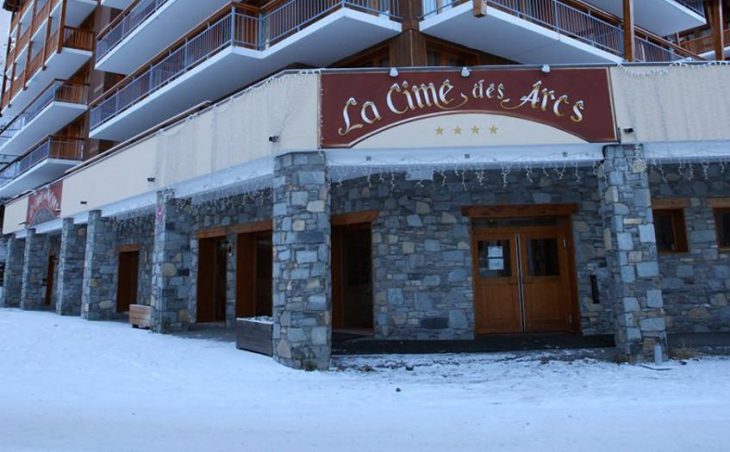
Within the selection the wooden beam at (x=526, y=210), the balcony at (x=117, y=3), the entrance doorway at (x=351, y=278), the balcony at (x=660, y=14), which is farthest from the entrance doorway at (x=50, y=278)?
→ the balcony at (x=660, y=14)

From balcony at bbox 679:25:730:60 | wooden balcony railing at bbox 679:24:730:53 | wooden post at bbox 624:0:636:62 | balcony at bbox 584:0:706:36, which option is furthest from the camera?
wooden balcony railing at bbox 679:24:730:53

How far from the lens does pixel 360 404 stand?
5.36m

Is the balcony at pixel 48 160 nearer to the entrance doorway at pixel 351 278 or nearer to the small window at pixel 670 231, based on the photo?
the entrance doorway at pixel 351 278

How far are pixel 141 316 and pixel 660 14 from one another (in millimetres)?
17939

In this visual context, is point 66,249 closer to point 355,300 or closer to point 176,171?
point 176,171

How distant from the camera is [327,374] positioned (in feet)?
22.9

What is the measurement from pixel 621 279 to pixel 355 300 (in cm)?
578

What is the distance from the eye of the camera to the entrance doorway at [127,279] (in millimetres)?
18281

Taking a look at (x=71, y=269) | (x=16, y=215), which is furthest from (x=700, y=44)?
(x=16, y=215)

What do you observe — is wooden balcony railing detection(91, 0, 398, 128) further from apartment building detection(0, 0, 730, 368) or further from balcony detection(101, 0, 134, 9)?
balcony detection(101, 0, 134, 9)

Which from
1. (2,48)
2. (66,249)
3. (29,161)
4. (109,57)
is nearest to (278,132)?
(66,249)

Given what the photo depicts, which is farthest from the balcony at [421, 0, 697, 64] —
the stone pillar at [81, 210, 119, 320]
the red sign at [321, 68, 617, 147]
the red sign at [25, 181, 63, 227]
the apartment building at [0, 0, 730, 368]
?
the red sign at [25, 181, 63, 227]

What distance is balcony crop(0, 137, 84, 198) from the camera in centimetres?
2227

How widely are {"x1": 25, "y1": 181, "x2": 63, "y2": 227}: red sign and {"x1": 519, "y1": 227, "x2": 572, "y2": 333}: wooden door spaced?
15714 millimetres
